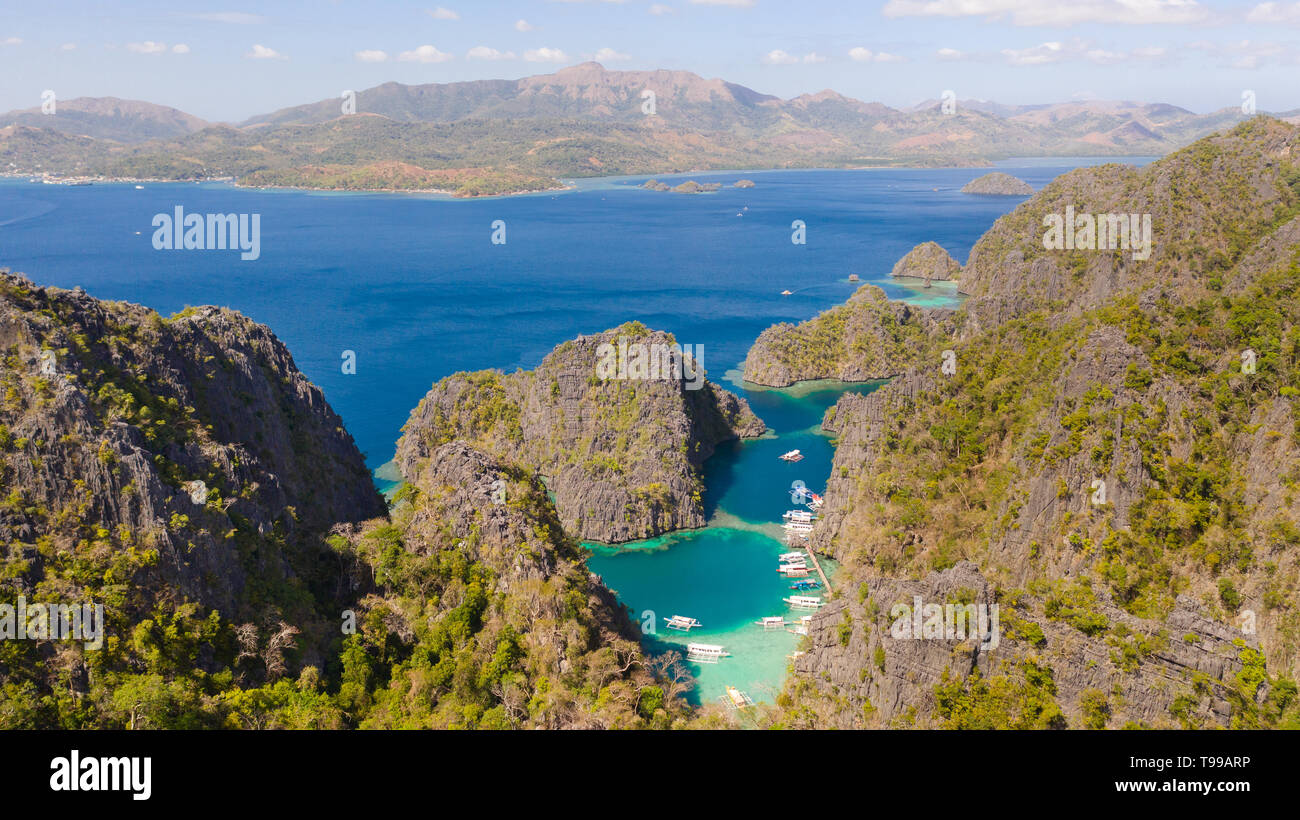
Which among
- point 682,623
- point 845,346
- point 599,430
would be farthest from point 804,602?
point 845,346

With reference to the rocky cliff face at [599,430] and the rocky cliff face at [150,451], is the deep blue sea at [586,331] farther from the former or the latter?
the rocky cliff face at [150,451]

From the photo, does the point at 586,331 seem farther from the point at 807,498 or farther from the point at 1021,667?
the point at 1021,667

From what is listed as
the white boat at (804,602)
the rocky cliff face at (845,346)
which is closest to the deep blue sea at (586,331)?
the white boat at (804,602)

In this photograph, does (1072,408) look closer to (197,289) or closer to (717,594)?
(717,594)

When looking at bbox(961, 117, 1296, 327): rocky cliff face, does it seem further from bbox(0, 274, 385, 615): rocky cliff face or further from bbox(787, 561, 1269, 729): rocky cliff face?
bbox(0, 274, 385, 615): rocky cliff face

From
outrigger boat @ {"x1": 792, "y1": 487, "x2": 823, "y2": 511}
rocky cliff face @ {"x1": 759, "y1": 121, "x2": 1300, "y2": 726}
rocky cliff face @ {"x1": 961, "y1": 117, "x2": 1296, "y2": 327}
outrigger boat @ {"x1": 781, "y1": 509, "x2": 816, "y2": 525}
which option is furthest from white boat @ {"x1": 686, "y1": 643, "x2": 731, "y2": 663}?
rocky cliff face @ {"x1": 961, "y1": 117, "x2": 1296, "y2": 327}
